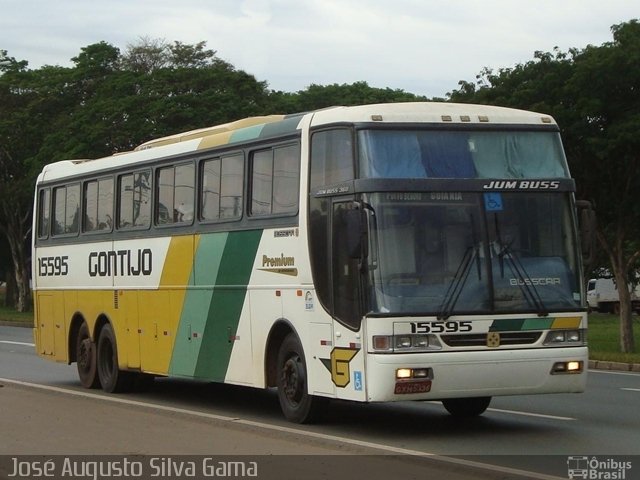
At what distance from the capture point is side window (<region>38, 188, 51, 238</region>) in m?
22.4

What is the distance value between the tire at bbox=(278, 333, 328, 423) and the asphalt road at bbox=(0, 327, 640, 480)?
7.5 inches

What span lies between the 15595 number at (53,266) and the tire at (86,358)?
1.16 m

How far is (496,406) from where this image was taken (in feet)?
53.8

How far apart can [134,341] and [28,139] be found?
124ft

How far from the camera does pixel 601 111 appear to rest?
26.5 metres

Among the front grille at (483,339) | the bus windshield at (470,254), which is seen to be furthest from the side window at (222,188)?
the front grille at (483,339)

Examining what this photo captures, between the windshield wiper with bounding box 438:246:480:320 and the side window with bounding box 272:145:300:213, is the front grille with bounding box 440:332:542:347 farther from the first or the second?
the side window with bounding box 272:145:300:213

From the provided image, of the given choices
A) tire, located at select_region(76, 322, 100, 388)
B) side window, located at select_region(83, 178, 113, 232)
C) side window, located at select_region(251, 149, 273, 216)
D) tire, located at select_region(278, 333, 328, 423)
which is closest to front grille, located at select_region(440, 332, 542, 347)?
tire, located at select_region(278, 333, 328, 423)

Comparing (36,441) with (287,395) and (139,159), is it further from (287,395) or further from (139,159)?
(139,159)

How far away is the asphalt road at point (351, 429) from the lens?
37.4 feet

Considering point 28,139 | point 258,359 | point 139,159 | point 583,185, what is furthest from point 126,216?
point 28,139

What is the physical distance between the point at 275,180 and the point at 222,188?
1.47 m

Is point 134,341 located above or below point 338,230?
below

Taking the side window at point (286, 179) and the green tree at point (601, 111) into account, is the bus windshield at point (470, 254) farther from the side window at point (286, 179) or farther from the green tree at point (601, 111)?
the green tree at point (601, 111)
